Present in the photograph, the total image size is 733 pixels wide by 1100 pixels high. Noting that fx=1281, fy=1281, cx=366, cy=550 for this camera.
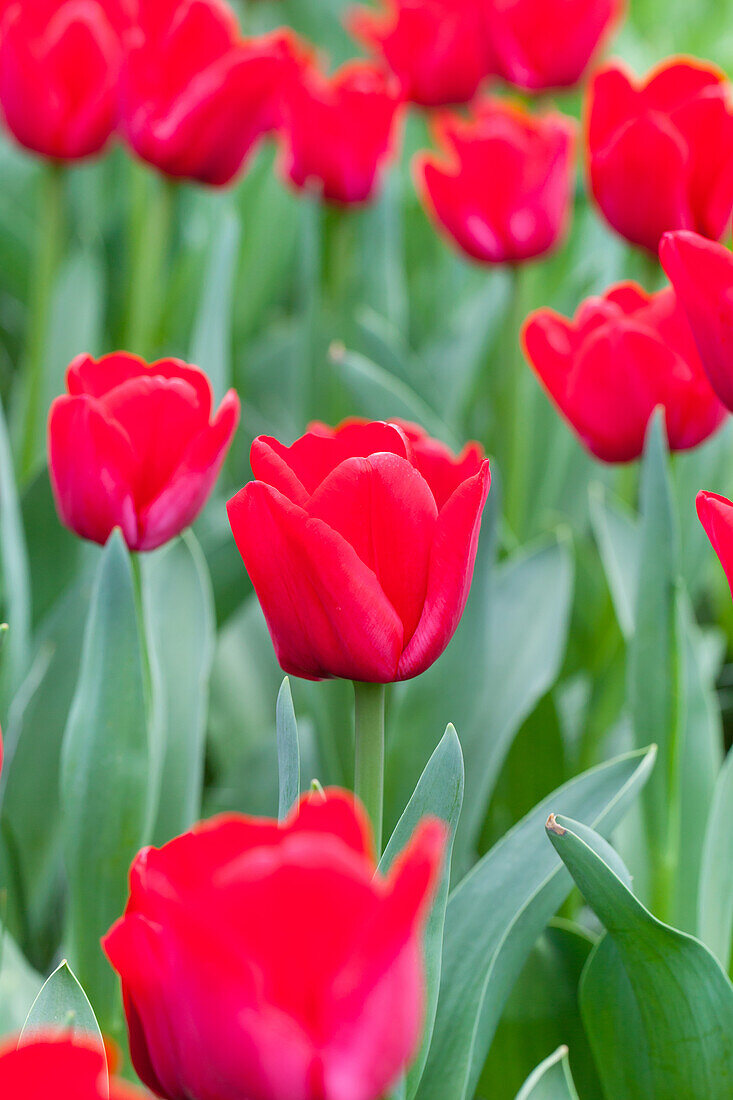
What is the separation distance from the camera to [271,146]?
1547mm

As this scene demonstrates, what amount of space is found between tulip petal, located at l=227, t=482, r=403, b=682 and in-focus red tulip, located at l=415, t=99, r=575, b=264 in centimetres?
59

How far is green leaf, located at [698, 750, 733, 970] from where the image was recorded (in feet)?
1.81

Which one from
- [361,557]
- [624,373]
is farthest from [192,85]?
[361,557]

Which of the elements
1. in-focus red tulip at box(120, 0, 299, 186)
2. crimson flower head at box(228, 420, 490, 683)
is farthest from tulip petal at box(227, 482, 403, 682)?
in-focus red tulip at box(120, 0, 299, 186)

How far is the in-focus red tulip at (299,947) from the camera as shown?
0.22m

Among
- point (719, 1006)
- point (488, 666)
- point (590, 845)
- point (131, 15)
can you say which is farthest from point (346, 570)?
point (131, 15)

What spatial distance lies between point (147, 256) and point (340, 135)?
18 centimetres

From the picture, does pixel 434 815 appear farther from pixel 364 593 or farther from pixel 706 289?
pixel 706 289

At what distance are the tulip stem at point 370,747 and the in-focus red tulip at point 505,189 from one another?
1.89ft

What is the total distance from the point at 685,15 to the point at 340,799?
2.26 m

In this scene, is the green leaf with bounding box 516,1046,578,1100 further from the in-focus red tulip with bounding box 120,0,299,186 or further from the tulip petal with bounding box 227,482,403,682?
the in-focus red tulip with bounding box 120,0,299,186

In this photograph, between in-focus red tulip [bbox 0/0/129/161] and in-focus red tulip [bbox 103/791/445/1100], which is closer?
in-focus red tulip [bbox 103/791/445/1100]

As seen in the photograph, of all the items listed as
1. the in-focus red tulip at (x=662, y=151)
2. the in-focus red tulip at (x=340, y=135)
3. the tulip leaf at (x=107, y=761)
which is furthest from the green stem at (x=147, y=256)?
the tulip leaf at (x=107, y=761)

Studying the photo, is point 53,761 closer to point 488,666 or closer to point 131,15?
point 488,666
